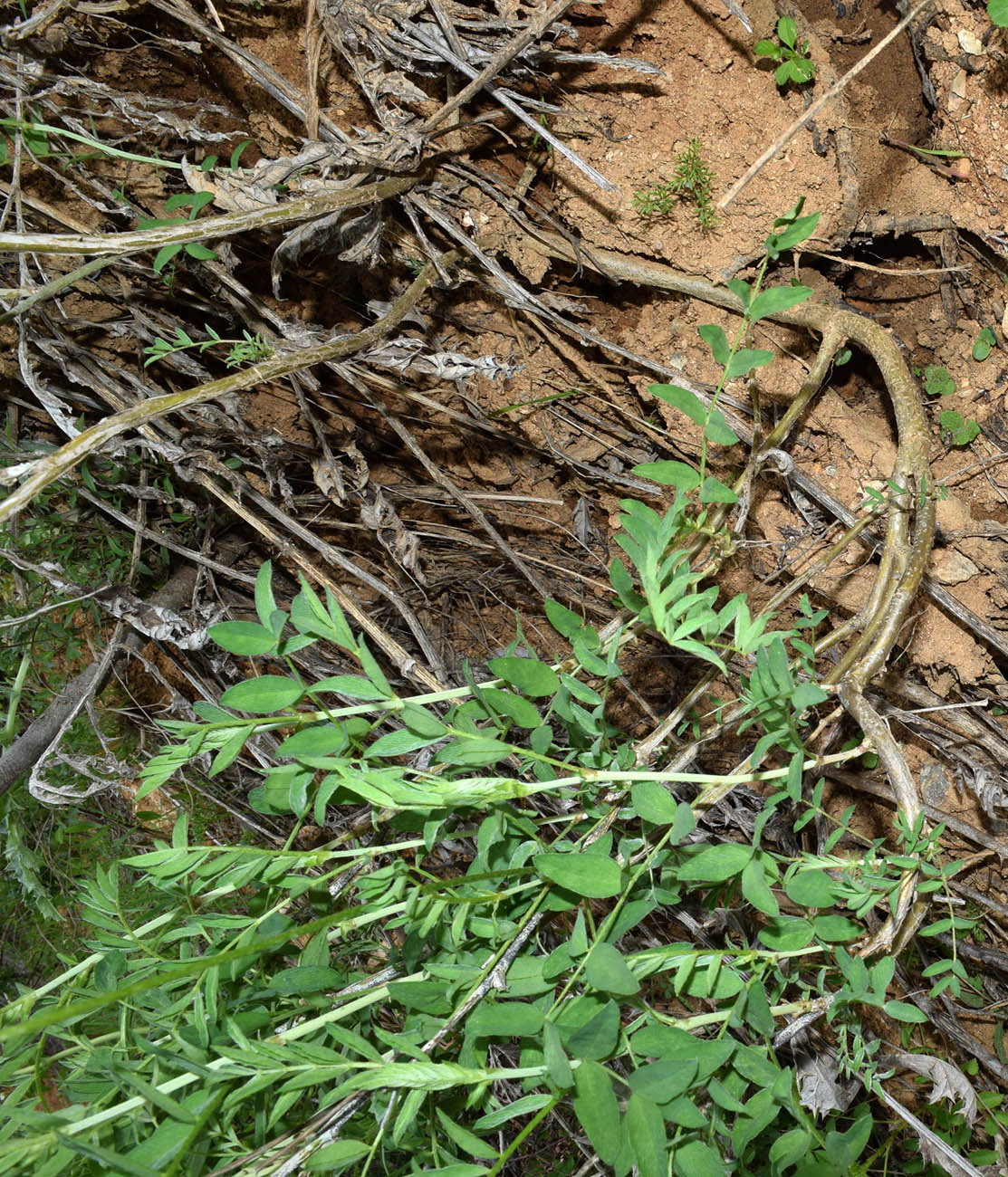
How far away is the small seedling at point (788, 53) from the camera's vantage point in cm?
181

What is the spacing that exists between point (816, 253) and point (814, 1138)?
5.93 ft

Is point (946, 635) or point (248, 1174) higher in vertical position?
point (946, 635)

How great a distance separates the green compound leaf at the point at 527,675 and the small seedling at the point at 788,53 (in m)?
1.49

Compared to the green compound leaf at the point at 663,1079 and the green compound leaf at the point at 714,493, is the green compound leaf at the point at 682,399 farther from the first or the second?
the green compound leaf at the point at 663,1079

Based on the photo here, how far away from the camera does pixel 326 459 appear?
216 centimetres

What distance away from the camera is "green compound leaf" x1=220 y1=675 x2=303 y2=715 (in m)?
1.13

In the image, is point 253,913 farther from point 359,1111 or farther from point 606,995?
point 606,995

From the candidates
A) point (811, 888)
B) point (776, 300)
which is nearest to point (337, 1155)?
point (811, 888)

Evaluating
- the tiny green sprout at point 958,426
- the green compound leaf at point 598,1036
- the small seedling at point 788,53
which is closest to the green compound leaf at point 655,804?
the green compound leaf at point 598,1036

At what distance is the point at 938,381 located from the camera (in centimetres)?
201

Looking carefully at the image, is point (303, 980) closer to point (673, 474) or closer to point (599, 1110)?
point (599, 1110)

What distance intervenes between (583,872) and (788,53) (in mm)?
1780

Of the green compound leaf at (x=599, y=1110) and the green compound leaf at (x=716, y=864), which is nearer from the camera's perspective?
the green compound leaf at (x=599, y=1110)

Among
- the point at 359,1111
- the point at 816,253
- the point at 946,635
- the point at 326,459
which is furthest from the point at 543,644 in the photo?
the point at 359,1111
